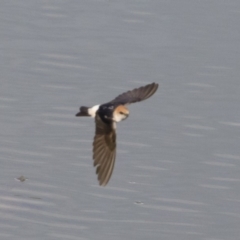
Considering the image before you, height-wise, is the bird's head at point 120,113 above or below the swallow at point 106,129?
above

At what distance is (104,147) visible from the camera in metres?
6.33

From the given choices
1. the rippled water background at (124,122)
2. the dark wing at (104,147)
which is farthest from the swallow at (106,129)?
the rippled water background at (124,122)

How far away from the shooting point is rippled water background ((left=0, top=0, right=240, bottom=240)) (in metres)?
7.23

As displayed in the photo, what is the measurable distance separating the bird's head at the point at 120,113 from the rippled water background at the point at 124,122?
1.00 metres

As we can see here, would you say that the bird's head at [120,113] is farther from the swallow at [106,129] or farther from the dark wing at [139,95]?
the dark wing at [139,95]

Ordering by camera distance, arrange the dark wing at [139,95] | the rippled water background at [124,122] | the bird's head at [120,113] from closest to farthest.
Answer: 1. the bird's head at [120,113]
2. the dark wing at [139,95]
3. the rippled water background at [124,122]

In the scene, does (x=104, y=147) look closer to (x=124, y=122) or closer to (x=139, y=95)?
(x=139, y=95)

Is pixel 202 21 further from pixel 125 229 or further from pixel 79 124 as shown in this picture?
pixel 125 229

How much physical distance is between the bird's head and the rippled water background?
1.00 meters

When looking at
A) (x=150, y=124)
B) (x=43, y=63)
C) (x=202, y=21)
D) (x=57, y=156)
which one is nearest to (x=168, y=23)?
(x=202, y=21)

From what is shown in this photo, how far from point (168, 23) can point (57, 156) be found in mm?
2998

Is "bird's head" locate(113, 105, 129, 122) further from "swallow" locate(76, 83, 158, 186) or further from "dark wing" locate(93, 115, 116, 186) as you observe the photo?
"dark wing" locate(93, 115, 116, 186)

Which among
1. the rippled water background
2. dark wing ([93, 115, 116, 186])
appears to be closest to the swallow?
dark wing ([93, 115, 116, 186])

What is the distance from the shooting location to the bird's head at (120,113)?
6.21m
